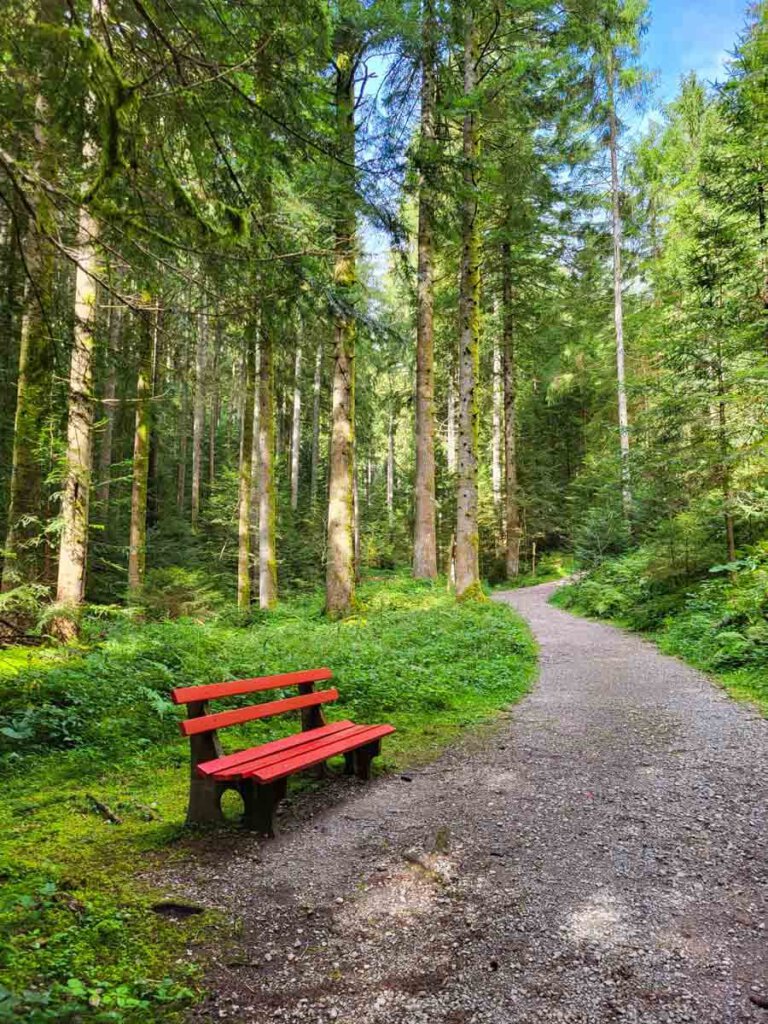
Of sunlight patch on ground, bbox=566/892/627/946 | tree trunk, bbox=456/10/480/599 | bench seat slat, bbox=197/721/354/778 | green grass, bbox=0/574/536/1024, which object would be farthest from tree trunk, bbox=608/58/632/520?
sunlight patch on ground, bbox=566/892/627/946

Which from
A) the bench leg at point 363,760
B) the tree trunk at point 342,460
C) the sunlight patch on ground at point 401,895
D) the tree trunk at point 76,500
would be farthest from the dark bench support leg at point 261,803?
the tree trunk at point 342,460

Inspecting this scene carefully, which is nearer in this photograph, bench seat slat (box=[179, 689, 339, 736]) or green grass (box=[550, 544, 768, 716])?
bench seat slat (box=[179, 689, 339, 736])

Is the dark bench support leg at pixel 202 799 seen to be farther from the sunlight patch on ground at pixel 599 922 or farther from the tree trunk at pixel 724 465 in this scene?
the tree trunk at pixel 724 465

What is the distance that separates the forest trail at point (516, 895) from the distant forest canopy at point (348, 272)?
13.3ft

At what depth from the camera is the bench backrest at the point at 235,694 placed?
3.53 metres

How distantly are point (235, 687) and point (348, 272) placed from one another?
961 centimetres

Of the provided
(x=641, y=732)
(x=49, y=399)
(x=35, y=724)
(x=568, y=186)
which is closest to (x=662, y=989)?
(x=641, y=732)

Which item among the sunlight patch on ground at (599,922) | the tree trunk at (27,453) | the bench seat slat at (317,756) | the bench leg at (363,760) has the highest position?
the tree trunk at (27,453)

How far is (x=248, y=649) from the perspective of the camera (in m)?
7.71

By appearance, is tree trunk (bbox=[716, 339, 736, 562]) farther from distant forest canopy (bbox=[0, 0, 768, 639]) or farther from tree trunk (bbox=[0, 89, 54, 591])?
tree trunk (bbox=[0, 89, 54, 591])

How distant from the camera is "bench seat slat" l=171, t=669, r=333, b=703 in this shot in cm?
354

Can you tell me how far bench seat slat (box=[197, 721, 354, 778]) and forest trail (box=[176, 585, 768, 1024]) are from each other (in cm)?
45

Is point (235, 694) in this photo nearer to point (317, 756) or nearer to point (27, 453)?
point (317, 756)

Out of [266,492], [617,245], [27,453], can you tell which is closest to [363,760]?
[27,453]
